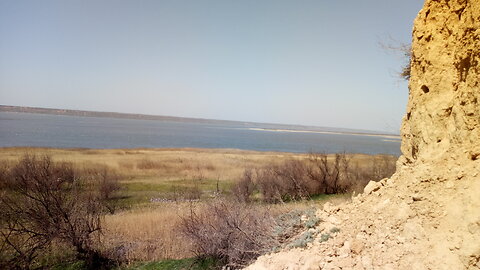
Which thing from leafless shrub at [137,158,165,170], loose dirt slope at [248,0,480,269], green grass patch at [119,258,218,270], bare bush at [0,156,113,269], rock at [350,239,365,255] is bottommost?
leafless shrub at [137,158,165,170]

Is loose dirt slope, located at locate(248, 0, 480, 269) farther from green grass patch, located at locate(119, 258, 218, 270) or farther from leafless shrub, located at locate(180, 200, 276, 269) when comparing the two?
green grass patch, located at locate(119, 258, 218, 270)

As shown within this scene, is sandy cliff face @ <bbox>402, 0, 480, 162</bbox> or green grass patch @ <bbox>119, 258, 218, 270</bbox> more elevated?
sandy cliff face @ <bbox>402, 0, 480, 162</bbox>

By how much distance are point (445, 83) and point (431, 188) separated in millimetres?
1805

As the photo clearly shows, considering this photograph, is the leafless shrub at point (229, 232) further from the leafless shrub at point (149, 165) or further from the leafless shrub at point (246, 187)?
the leafless shrub at point (149, 165)

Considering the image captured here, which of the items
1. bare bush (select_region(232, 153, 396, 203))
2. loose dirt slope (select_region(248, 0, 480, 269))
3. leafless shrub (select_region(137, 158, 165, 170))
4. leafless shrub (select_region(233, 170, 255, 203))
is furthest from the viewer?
leafless shrub (select_region(137, 158, 165, 170))

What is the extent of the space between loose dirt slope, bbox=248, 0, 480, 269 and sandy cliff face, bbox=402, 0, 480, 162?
0.6 inches

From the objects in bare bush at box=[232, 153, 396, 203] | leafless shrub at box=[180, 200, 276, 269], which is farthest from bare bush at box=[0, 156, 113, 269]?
bare bush at box=[232, 153, 396, 203]

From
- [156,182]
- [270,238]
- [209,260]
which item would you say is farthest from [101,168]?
[270,238]

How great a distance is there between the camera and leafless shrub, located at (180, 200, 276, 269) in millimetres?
8580

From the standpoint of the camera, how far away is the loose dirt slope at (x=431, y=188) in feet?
14.1

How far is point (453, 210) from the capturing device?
438cm

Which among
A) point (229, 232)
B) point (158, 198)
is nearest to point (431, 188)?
point (229, 232)

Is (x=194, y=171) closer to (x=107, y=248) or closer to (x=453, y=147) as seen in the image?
(x=107, y=248)

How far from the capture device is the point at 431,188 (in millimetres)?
4930
